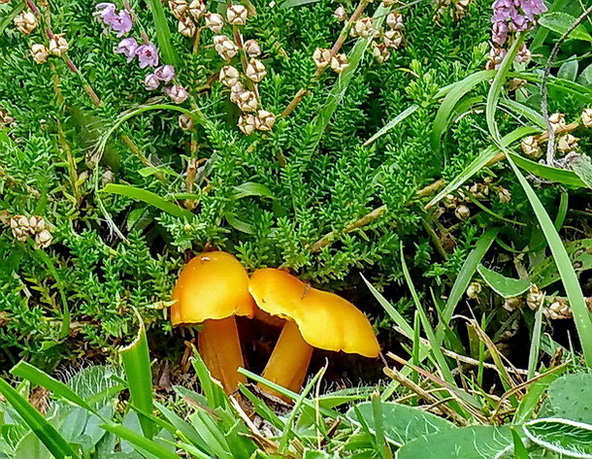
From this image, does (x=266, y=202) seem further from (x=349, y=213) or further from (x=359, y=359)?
(x=359, y=359)

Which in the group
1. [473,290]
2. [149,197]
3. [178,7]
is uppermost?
[178,7]

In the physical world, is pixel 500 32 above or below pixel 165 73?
below

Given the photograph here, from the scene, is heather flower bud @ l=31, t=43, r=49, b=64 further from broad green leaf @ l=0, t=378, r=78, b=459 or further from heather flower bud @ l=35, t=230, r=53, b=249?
broad green leaf @ l=0, t=378, r=78, b=459

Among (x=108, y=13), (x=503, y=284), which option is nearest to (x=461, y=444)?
(x=503, y=284)

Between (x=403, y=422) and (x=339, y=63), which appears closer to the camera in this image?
(x=403, y=422)

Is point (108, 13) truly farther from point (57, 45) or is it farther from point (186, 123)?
point (186, 123)

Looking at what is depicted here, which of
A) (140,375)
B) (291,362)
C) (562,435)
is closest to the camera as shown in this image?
(562,435)

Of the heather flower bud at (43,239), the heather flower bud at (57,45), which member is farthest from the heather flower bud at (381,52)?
the heather flower bud at (43,239)
